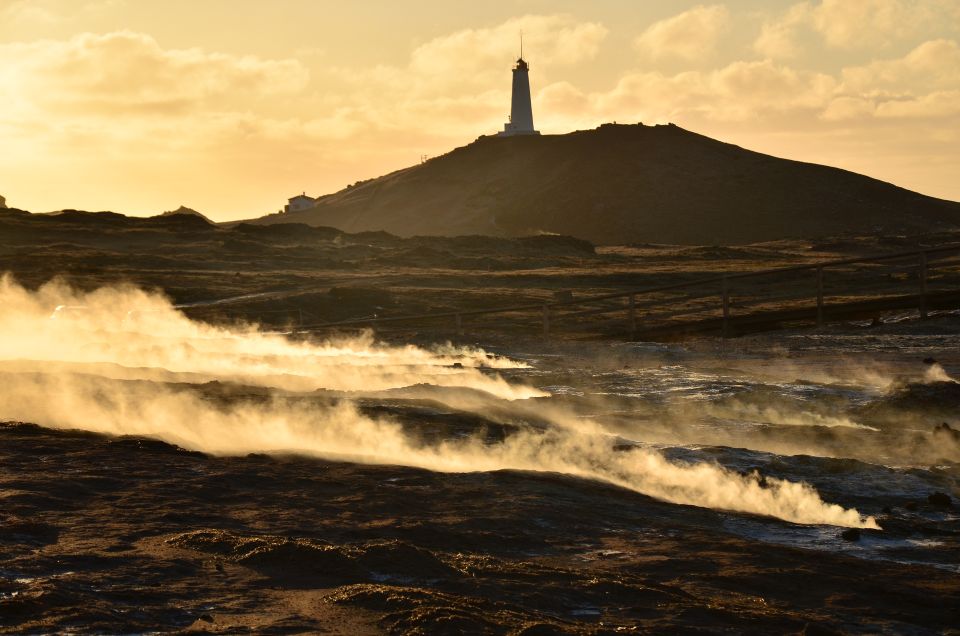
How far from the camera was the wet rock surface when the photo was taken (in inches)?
255

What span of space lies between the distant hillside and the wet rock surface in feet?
347

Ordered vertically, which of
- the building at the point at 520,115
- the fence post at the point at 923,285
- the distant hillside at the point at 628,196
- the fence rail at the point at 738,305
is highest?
the building at the point at 520,115

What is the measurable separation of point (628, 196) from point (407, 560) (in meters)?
126

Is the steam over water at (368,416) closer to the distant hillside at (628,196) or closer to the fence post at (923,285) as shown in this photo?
the fence post at (923,285)

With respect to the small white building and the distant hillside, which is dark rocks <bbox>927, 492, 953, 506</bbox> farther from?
the small white building

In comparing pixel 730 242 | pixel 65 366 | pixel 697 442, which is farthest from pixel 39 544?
pixel 730 242

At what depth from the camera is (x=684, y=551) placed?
320 inches

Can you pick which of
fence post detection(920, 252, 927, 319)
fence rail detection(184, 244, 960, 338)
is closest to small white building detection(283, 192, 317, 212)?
fence rail detection(184, 244, 960, 338)

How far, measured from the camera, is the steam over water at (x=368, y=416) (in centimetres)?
1090

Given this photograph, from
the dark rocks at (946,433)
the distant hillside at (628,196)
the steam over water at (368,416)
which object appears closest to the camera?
the steam over water at (368,416)

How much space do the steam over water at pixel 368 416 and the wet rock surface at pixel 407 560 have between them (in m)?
0.89

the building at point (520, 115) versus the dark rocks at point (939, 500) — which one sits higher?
the building at point (520, 115)

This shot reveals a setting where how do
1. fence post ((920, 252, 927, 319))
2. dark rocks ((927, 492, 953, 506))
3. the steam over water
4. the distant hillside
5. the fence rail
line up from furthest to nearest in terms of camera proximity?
the distant hillside, the fence rail, fence post ((920, 252, 927, 319)), the steam over water, dark rocks ((927, 492, 953, 506))

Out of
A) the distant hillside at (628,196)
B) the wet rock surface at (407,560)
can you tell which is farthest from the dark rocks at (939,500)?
the distant hillside at (628,196)
